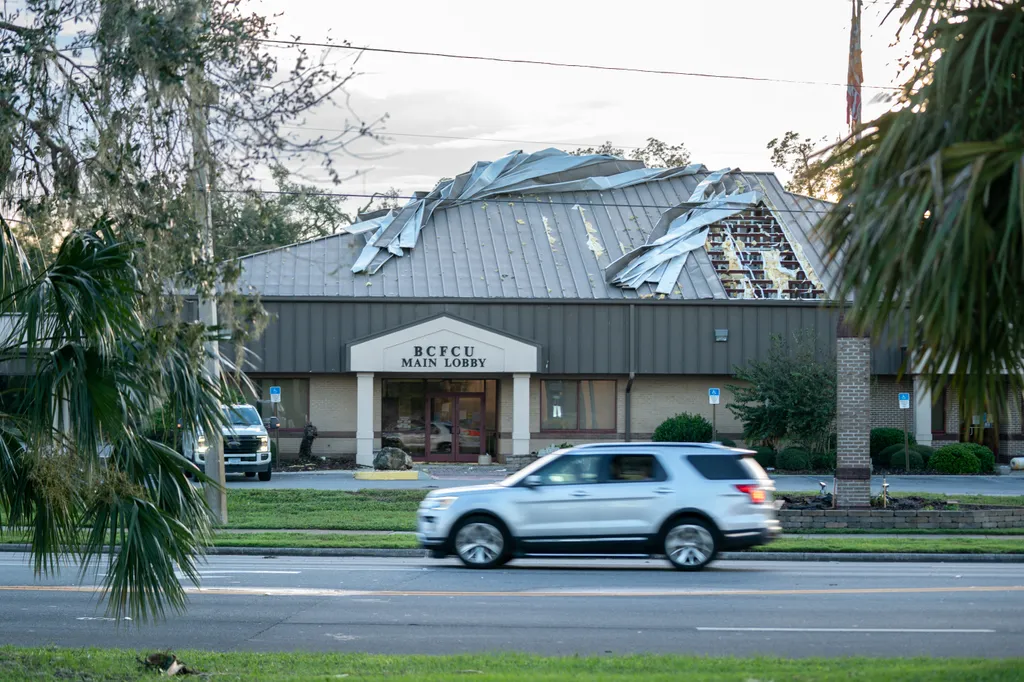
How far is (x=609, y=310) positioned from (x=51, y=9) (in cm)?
3115

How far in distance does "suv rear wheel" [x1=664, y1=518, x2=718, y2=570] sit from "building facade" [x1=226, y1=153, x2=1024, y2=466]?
69.2 ft

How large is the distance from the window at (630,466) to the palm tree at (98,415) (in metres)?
8.28

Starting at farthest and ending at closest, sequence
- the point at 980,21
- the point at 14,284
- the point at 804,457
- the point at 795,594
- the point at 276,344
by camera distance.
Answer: the point at 276,344 < the point at 804,457 < the point at 795,594 < the point at 14,284 < the point at 980,21

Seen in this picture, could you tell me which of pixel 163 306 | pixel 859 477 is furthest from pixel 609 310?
pixel 163 306

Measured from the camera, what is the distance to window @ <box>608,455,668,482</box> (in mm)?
16016

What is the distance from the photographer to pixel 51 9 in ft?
29.5

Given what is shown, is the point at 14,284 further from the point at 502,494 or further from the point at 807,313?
the point at 807,313

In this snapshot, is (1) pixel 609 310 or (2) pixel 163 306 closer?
(2) pixel 163 306

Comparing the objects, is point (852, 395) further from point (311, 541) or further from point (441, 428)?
point (441, 428)

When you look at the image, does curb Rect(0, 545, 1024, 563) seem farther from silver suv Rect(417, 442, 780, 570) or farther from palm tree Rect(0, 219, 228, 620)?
palm tree Rect(0, 219, 228, 620)

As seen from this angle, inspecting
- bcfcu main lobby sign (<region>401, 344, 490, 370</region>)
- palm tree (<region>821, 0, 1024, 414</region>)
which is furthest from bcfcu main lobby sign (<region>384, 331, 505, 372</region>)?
palm tree (<region>821, 0, 1024, 414</region>)

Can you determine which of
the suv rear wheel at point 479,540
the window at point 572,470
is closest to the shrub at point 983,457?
the window at point 572,470

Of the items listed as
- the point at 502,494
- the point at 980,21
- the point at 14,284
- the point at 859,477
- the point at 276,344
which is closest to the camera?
the point at 980,21

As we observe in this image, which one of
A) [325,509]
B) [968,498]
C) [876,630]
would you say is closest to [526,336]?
[325,509]
